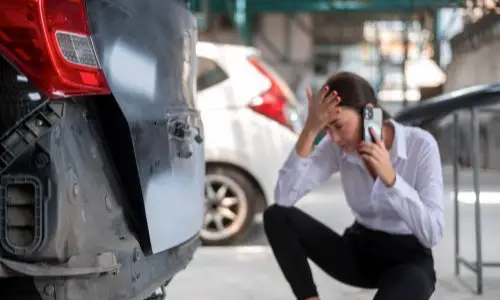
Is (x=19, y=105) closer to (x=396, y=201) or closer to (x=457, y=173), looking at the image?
(x=396, y=201)

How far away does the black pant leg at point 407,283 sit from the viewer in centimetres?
268

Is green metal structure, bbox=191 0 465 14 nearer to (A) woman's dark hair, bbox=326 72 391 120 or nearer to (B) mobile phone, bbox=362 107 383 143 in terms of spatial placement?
(A) woman's dark hair, bbox=326 72 391 120

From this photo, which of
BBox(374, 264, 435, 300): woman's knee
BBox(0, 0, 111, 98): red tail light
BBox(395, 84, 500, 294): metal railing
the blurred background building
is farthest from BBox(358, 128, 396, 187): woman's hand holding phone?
the blurred background building

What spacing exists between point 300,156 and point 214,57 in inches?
106

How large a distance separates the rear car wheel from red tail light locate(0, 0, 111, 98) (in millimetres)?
3623

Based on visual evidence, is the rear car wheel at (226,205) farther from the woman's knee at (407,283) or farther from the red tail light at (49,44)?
the red tail light at (49,44)

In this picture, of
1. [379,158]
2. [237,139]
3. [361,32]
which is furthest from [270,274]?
[361,32]

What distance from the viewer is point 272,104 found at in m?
5.57

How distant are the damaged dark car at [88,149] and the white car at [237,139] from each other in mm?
2989

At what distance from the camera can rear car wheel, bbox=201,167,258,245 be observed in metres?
5.56

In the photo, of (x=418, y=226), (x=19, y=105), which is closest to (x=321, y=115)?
(x=418, y=226)

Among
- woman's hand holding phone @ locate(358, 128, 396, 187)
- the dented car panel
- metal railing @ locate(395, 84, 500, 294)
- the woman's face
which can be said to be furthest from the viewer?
metal railing @ locate(395, 84, 500, 294)

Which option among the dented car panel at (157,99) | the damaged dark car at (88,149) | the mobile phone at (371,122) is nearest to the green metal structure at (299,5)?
the mobile phone at (371,122)

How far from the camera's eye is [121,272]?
6.88 feet
